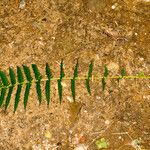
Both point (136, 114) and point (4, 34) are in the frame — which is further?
point (4, 34)

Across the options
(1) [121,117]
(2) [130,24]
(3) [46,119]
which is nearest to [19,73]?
(3) [46,119]

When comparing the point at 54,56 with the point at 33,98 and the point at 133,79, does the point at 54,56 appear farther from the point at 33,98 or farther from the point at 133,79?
the point at 133,79

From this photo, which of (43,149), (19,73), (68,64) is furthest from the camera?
(68,64)

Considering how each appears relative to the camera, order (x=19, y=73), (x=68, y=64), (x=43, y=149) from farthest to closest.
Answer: (x=68, y=64), (x=43, y=149), (x=19, y=73)

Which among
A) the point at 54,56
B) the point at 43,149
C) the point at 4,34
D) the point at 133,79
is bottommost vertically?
the point at 43,149

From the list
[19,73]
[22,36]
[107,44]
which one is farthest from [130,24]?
[19,73]

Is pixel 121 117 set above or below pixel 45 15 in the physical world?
below
